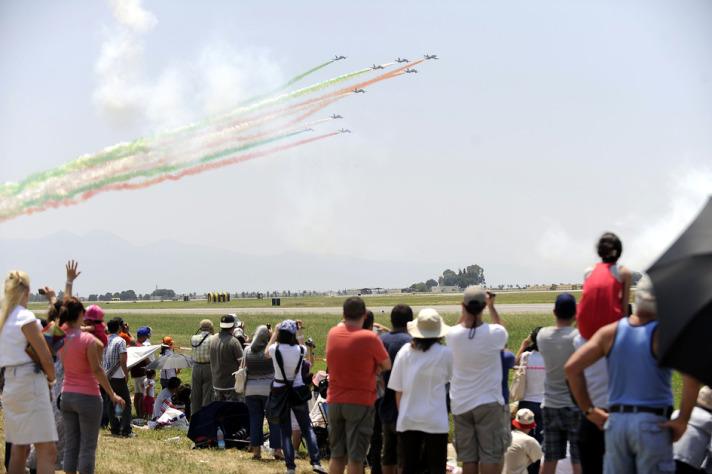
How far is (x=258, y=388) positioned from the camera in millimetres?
10422

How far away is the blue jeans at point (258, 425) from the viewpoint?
1045 cm

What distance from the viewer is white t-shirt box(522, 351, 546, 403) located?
8.62 metres

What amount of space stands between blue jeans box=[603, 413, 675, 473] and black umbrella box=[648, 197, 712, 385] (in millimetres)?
828

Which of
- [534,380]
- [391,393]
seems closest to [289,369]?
[391,393]

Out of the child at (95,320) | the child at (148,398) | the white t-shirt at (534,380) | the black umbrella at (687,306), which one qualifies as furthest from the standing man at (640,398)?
the child at (148,398)

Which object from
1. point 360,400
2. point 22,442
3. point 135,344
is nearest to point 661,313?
point 360,400

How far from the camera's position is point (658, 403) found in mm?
4758

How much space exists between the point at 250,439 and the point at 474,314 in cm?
517

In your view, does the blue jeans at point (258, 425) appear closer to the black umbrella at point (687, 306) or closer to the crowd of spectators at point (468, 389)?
the crowd of spectators at point (468, 389)

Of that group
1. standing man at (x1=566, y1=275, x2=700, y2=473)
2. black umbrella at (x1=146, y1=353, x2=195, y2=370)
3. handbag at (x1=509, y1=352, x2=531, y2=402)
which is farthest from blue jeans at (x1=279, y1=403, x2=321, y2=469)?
standing man at (x1=566, y1=275, x2=700, y2=473)

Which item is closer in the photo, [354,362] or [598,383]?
[598,383]

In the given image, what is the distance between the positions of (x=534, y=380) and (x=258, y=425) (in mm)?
4074

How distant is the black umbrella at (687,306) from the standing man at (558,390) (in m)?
2.76

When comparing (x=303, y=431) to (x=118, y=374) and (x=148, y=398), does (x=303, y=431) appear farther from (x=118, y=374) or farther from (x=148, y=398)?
(x=148, y=398)
